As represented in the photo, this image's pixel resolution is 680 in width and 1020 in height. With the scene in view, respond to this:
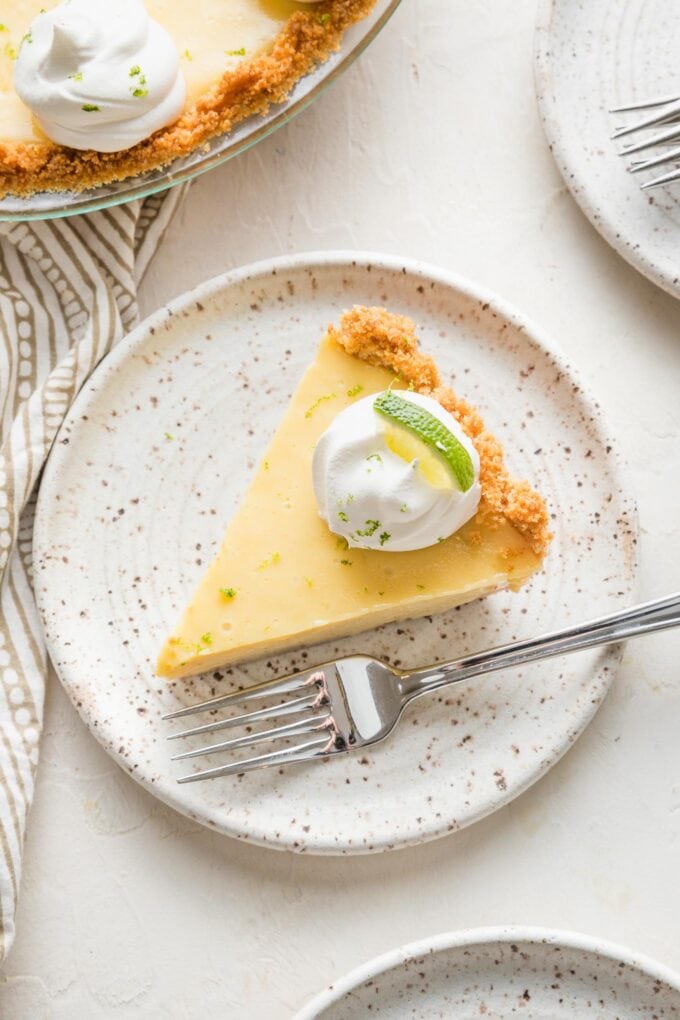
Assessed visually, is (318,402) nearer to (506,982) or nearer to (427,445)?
(427,445)

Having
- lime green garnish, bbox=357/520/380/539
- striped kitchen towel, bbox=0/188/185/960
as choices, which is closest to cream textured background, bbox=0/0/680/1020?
striped kitchen towel, bbox=0/188/185/960

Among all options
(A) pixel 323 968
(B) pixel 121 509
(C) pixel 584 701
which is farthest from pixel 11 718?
(C) pixel 584 701

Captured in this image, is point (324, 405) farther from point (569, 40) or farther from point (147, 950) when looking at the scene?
point (147, 950)

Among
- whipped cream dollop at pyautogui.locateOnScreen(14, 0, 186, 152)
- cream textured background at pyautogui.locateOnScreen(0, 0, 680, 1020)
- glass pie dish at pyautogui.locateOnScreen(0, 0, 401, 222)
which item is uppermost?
whipped cream dollop at pyautogui.locateOnScreen(14, 0, 186, 152)

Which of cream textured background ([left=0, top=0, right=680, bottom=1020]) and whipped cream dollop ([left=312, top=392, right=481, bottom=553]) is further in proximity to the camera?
cream textured background ([left=0, top=0, right=680, bottom=1020])

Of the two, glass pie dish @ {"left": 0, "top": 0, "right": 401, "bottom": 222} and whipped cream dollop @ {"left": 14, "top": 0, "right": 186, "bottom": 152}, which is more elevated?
whipped cream dollop @ {"left": 14, "top": 0, "right": 186, "bottom": 152}

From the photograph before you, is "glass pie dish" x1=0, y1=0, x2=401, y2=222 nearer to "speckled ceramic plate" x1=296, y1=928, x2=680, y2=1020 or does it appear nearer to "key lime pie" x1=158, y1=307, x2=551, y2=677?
"key lime pie" x1=158, y1=307, x2=551, y2=677

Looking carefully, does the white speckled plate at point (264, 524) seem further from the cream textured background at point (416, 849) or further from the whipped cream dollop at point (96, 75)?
the whipped cream dollop at point (96, 75)
